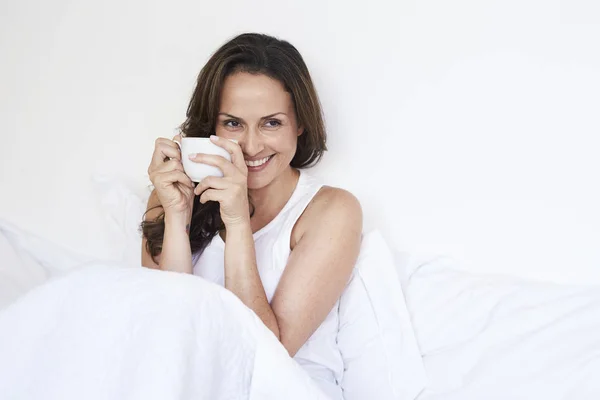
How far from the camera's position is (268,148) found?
1.34m

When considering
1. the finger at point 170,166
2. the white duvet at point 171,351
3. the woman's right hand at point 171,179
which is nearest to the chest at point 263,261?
the woman's right hand at point 171,179

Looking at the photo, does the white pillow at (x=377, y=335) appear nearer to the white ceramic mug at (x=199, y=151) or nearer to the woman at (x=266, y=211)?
the woman at (x=266, y=211)

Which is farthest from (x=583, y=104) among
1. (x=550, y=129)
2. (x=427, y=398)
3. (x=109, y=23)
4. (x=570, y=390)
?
(x=109, y=23)

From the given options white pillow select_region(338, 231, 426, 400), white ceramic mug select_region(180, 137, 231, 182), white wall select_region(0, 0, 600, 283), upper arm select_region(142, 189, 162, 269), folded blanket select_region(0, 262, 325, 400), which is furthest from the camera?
upper arm select_region(142, 189, 162, 269)

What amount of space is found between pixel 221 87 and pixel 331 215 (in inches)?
13.9

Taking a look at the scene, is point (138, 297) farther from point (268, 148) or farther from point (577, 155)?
point (577, 155)

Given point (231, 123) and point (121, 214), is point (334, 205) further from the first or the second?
point (121, 214)

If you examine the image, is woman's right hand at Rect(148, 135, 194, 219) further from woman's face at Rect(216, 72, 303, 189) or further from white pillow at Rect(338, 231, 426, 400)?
white pillow at Rect(338, 231, 426, 400)

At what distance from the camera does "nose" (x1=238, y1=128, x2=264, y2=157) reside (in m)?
1.31

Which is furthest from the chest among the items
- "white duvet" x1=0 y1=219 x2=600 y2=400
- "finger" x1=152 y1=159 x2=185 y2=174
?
"white duvet" x1=0 y1=219 x2=600 y2=400

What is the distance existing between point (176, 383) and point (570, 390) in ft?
2.36

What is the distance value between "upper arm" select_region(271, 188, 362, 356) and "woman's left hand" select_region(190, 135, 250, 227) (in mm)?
162

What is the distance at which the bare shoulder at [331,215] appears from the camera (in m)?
1.31

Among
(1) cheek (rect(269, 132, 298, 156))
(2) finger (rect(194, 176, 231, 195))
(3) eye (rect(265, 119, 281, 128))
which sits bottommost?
(2) finger (rect(194, 176, 231, 195))
